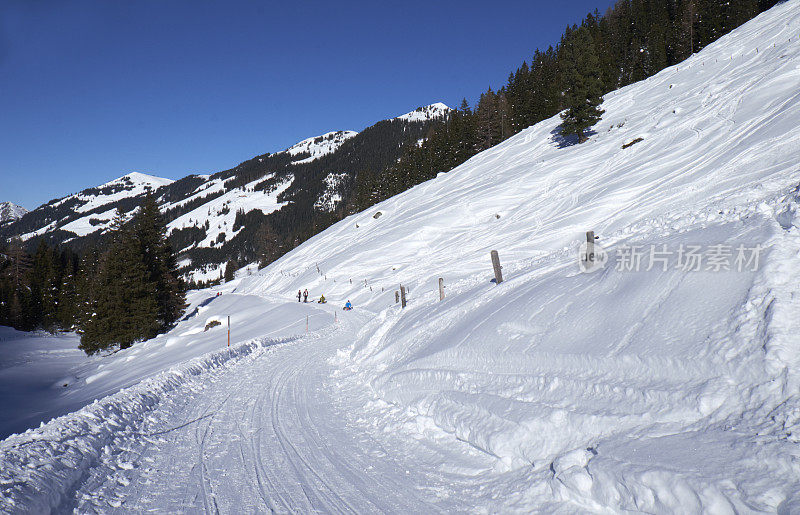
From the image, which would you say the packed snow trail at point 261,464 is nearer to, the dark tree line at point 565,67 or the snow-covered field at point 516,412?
the snow-covered field at point 516,412

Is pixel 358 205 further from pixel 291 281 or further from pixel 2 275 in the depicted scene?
pixel 2 275

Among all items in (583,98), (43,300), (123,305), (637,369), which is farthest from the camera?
(43,300)

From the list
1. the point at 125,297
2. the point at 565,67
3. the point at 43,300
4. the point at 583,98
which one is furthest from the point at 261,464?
the point at 43,300

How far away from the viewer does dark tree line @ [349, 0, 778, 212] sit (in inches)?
2133

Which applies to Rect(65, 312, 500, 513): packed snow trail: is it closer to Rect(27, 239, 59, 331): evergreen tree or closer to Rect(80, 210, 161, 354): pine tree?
Rect(80, 210, 161, 354): pine tree

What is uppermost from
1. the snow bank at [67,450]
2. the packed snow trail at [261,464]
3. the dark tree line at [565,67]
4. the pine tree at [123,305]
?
the dark tree line at [565,67]

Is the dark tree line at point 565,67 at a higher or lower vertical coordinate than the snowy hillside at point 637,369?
higher

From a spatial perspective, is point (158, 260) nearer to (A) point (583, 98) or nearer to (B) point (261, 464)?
(B) point (261, 464)

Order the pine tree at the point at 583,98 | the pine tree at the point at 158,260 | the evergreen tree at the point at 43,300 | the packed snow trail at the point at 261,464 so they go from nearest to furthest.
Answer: the packed snow trail at the point at 261,464, the pine tree at the point at 158,260, the pine tree at the point at 583,98, the evergreen tree at the point at 43,300

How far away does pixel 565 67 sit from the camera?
44.8 m

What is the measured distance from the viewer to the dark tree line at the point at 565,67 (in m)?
54.2

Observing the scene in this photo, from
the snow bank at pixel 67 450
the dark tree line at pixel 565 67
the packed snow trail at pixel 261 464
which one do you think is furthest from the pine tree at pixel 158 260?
the dark tree line at pixel 565 67

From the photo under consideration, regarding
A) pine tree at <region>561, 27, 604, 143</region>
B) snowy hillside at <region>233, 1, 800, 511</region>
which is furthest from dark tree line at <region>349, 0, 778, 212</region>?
snowy hillside at <region>233, 1, 800, 511</region>

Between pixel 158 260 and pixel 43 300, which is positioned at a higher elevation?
pixel 158 260
